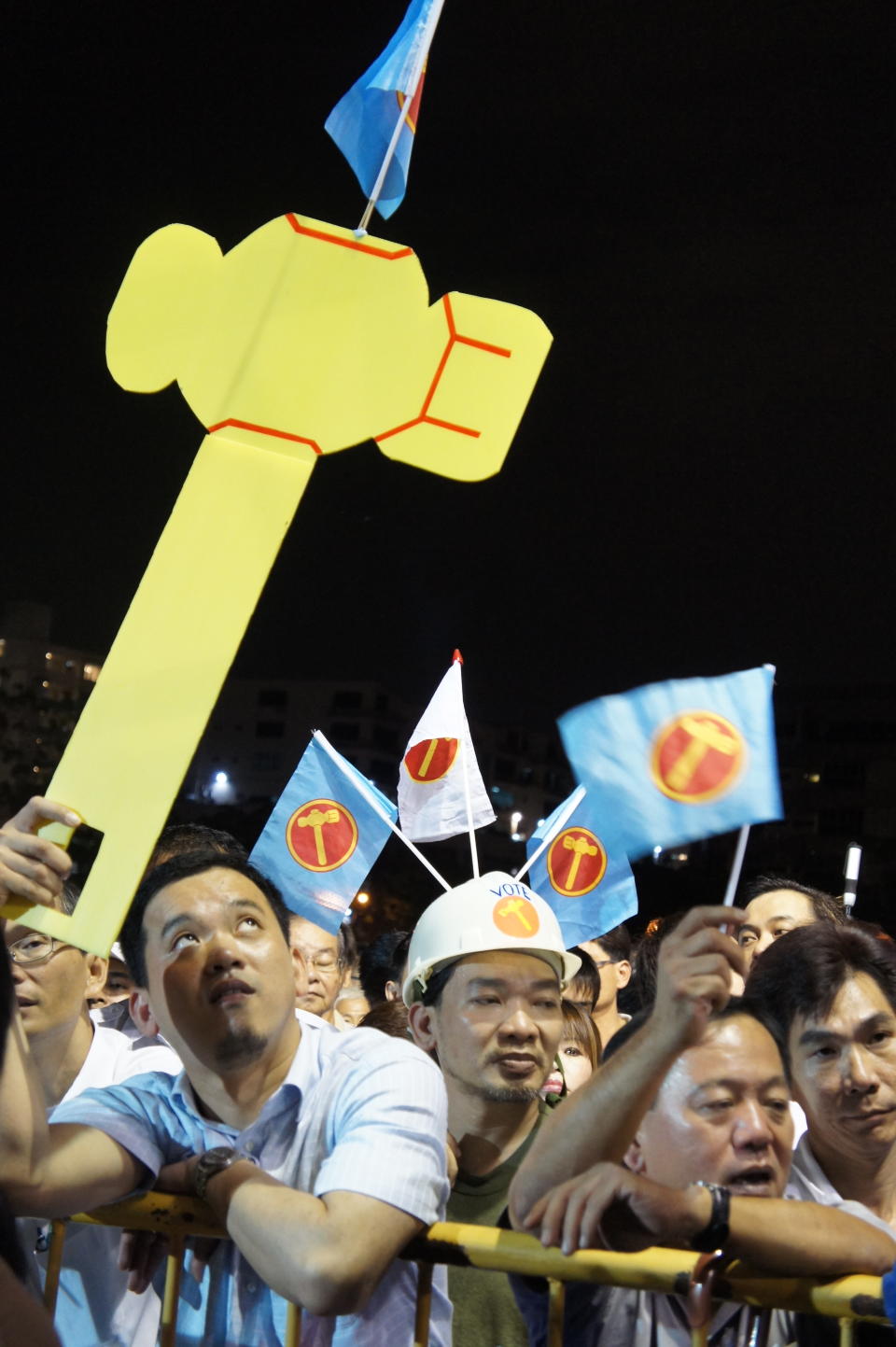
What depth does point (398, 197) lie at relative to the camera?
358 centimetres

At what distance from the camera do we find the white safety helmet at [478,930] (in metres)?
4.02

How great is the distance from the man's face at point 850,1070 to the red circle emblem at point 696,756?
869 mm

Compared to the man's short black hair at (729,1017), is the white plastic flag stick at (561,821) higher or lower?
higher

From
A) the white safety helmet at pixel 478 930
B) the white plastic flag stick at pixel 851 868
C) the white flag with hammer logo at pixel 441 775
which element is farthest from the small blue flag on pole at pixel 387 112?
the white plastic flag stick at pixel 851 868

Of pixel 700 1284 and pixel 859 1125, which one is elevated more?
pixel 859 1125

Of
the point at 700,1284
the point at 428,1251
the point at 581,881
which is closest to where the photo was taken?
the point at 700,1284

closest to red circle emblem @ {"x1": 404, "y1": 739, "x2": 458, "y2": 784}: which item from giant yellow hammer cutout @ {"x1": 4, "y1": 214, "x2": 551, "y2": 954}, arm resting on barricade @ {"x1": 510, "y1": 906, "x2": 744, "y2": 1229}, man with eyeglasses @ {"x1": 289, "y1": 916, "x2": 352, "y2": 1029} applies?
man with eyeglasses @ {"x1": 289, "y1": 916, "x2": 352, "y2": 1029}

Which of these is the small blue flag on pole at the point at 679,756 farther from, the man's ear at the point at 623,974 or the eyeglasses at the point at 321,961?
the man's ear at the point at 623,974

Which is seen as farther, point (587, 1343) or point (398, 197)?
point (398, 197)

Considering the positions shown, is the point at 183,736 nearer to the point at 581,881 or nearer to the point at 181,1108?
the point at 181,1108

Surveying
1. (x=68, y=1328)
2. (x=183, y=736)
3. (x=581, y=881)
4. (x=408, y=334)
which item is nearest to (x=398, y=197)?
(x=408, y=334)

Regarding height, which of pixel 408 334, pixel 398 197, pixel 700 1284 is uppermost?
pixel 398 197

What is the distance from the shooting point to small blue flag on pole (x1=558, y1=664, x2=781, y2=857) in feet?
9.54

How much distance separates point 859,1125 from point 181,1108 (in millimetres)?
1518
